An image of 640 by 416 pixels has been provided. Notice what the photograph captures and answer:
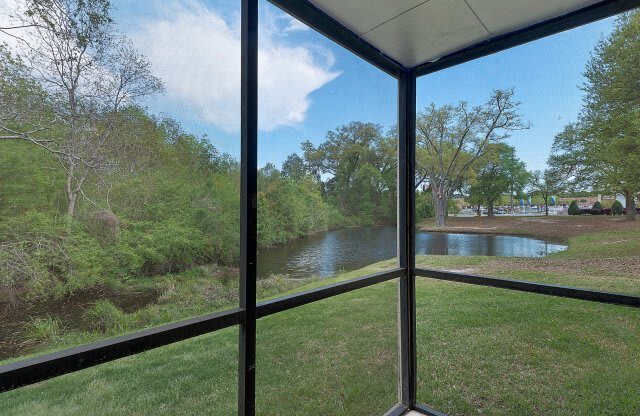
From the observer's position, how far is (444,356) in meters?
2.26

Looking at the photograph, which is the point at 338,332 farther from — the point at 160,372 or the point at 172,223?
the point at 172,223

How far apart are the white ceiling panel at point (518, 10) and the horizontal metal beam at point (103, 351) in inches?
78.0

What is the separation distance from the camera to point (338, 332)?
75.1 inches

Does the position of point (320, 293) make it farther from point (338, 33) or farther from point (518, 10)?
point (518, 10)

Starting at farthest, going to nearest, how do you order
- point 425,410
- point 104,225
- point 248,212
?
1. point 425,410
2. point 248,212
3. point 104,225

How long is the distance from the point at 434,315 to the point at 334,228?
1.19 m

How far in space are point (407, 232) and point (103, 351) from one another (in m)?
1.87

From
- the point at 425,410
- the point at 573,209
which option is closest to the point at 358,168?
the point at 573,209

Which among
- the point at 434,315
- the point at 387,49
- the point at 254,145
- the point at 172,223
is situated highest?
the point at 387,49

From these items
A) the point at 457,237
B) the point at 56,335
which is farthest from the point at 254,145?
the point at 457,237

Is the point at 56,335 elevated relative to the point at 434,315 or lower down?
elevated

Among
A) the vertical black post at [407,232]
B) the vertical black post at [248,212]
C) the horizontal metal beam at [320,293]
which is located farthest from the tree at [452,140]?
the vertical black post at [248,212]

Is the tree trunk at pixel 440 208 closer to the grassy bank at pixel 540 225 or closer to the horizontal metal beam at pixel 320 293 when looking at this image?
the grassy bank at pixel 540 225

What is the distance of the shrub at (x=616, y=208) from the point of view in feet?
5.70
